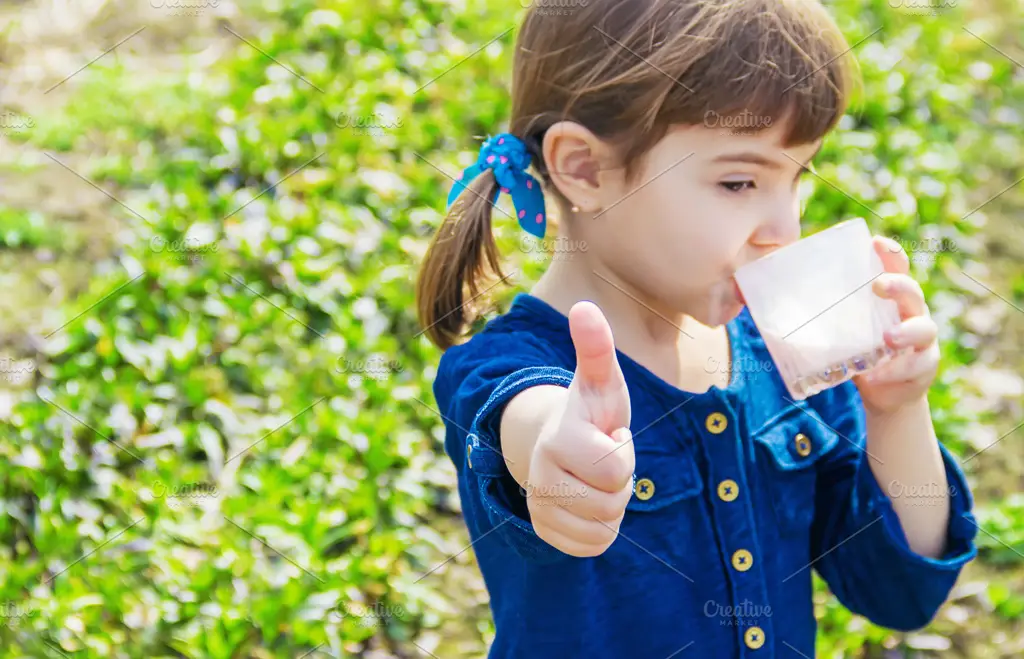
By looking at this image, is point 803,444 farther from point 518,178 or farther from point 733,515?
point 518,178

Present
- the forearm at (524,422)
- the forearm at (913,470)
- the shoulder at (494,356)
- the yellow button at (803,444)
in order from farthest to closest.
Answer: the yellow button at (803,444)
the forearm at (913,470)
the shoulder at (494,356)
the forearm at (524,422)

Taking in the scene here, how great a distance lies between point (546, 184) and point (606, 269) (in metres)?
0.25

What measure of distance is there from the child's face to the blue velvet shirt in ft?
0.60

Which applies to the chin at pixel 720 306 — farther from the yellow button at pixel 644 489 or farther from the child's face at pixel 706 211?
the yellow button at pixel 644 489

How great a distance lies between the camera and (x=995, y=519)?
3492 mm

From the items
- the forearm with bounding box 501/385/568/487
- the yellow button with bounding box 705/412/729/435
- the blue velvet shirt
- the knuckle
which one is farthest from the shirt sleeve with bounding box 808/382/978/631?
the knuckle

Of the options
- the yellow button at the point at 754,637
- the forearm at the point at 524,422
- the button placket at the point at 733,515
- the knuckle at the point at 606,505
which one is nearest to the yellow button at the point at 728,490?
the button placket at the point at 733,515

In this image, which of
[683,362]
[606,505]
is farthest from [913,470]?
[606,505]

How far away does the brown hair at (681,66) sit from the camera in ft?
6.34

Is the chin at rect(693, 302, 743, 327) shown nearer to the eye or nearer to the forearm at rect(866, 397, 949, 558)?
the eye

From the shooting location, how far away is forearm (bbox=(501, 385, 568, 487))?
163cm

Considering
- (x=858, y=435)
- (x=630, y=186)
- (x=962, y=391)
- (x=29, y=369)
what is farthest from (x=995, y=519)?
(x=29, y=369)

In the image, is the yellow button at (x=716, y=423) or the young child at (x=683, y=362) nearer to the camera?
the young child at (x=683, y=362)

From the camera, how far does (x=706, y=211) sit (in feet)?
6.29
